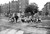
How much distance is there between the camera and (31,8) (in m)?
35.2

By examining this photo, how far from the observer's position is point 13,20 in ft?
40.7

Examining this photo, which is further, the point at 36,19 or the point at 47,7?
the point at 47,7

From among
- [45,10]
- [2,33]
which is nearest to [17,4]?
[45,10]

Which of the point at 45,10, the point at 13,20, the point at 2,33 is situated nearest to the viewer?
the point at 2,33

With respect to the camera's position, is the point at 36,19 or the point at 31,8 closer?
the point at 36,19

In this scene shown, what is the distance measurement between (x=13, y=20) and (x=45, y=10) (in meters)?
24.6

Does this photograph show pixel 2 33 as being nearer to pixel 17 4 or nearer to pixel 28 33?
pixel 28 33

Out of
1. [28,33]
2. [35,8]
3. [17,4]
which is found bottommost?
[28,33]

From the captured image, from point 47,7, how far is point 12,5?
1804 cm

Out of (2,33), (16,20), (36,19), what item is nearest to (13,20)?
(16,20)

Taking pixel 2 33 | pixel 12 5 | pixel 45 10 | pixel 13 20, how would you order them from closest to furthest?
pixel 2 33, pixel 13 20, pixel 45 10, pixel 12 5

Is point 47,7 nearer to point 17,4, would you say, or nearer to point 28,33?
point 17,4

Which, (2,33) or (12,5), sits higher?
(12,5)

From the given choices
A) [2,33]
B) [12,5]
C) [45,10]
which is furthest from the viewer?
[12,5]
